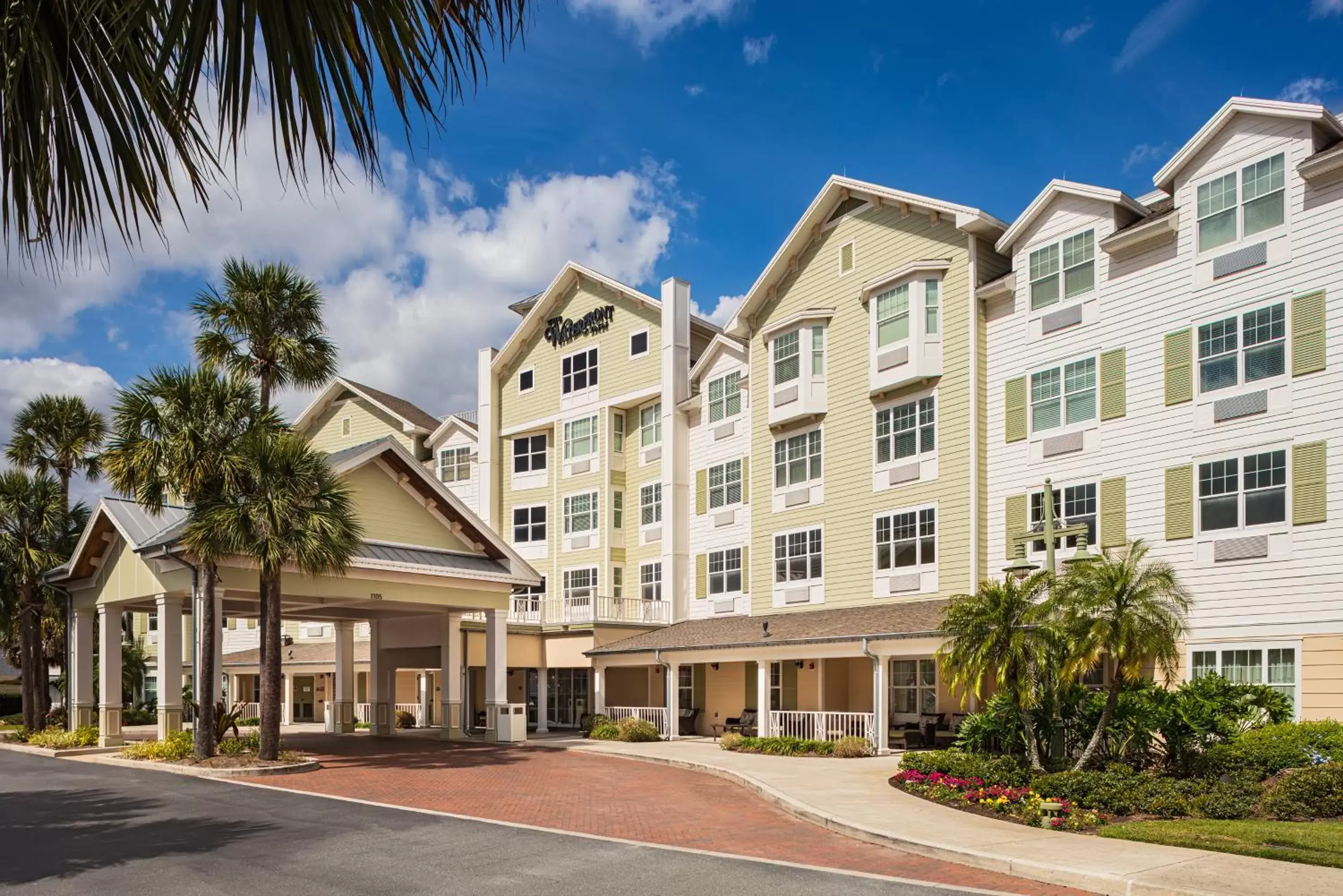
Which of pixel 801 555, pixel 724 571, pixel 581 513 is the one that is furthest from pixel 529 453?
pixel 801 555

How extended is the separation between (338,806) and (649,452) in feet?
76.2

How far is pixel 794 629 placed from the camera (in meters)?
30.8

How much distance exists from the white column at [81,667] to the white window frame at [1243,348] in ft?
99.7

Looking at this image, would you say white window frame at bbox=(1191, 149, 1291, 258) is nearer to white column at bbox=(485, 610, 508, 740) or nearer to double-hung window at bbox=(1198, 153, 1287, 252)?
double-hung window at bbox=(1198, 153, 1287, 252)

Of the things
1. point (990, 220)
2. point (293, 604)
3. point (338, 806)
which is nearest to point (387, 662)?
point (293, 604)

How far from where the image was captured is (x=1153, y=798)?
15797mm

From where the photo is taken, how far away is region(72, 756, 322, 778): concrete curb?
23016 millimetres

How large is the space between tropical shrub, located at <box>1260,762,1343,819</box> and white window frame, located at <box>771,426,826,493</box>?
18.1 metres

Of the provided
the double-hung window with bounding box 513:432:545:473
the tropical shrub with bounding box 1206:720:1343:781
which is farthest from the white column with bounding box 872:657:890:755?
the double-hung window with bounding box 513:432:545:473

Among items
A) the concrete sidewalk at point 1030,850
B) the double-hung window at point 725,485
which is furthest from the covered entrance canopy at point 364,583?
the concrete sidewalk at point 1030,850

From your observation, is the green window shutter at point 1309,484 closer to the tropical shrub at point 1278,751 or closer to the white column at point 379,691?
the tropical shrub at point 1278,751

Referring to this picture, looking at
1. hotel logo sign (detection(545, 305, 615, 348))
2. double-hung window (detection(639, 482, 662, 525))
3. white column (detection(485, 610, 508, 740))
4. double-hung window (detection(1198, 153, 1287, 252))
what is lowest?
white column (detection(485, 610, 508, 740))

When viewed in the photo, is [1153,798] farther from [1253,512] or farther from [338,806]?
[338,806]

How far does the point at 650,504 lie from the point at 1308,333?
22749 millimetres
